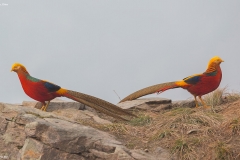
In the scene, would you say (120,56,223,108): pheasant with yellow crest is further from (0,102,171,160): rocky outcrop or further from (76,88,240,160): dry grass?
(0,102,171,160): rocky outcrop

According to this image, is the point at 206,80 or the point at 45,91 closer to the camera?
the point at 45,91

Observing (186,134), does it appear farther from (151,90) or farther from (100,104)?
(151,90)

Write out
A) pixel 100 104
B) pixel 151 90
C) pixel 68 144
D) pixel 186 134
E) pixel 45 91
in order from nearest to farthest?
pixel 68 144 → pixel 186 134 → pixel 100 104 → pixel 45 91 → pixel 151 90

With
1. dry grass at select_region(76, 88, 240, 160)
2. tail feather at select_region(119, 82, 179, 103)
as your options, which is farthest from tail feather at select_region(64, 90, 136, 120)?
tail feather at select_region(119, 82, 179, 103)

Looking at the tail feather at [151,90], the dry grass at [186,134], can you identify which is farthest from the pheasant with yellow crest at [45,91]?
the tail feather at [151,90]

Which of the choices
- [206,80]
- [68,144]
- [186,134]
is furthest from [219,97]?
[68,144]

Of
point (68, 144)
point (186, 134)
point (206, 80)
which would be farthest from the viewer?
point (206, 80)

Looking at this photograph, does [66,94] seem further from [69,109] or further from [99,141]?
[99,141]

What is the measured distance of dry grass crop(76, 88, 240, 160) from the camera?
757 centimetres

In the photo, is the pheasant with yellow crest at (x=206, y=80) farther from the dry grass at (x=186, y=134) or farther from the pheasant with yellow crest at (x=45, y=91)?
the pheasant with yellow crest at (x=45, y=91)

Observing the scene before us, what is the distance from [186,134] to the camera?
27.2ft

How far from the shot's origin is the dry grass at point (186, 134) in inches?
298

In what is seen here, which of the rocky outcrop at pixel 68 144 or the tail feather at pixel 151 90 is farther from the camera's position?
the tail feather at pixel 151 90

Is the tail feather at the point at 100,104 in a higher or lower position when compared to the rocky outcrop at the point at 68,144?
higher
